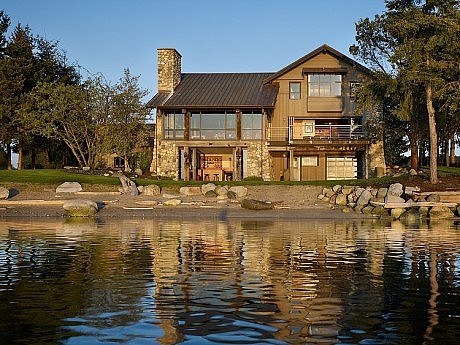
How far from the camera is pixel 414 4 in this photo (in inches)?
1475

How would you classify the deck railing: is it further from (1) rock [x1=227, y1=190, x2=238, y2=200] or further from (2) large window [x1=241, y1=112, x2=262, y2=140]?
(1) rock [x1=227, y1=190, x2=238, y2=200]

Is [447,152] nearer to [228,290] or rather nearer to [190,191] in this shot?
[190,191]

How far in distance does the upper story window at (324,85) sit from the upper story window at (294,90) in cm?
91

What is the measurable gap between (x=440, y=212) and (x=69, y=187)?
809 inches

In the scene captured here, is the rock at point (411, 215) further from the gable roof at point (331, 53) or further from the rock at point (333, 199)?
the gable roof at point (331, 53)

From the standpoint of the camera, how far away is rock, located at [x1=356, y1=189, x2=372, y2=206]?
32875 millimetres

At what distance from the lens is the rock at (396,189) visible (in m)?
33.5

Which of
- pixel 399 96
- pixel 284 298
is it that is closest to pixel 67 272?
pixel 284 298

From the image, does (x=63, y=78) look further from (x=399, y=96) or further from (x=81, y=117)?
(x=399, y=96)

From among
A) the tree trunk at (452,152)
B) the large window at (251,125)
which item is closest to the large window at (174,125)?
the large window at (251,125)

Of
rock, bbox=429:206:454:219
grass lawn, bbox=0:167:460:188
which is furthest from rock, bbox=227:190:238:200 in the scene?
rock, bbox=429:206:454:219

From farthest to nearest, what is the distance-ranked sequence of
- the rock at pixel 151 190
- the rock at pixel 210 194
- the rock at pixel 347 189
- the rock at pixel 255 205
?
the rock at pixel 151 190, the rock at pixel 210 194, the rock at pixel 347 189, the rock at pixel 255 205

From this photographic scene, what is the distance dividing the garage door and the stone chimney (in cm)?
1386

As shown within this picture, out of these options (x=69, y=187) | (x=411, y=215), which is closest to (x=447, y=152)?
(x=411, y=215)
